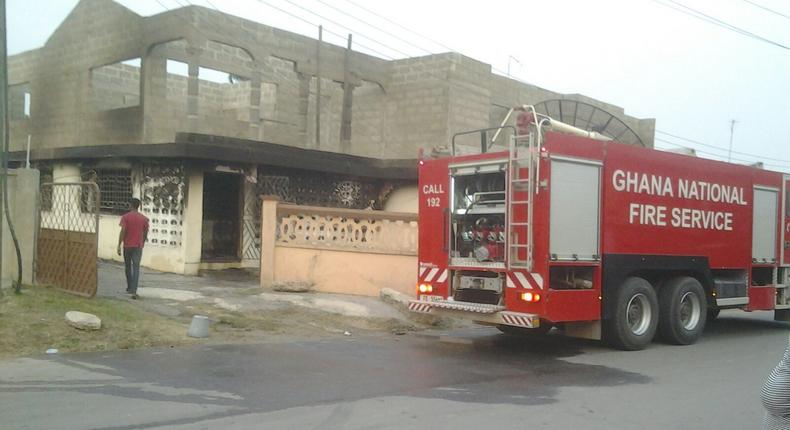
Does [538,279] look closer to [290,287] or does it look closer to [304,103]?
[290,287]

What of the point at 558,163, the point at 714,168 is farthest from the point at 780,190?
the point at 558,163

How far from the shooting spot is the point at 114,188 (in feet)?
58.4

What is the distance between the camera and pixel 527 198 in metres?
9.05

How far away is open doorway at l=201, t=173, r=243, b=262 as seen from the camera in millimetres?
17516

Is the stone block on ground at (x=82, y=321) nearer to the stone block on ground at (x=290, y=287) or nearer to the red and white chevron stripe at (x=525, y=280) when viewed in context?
the stone block on ground at (x=290, y=287)

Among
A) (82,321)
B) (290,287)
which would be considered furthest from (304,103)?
(82,321)

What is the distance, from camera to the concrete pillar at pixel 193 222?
52.5 feet

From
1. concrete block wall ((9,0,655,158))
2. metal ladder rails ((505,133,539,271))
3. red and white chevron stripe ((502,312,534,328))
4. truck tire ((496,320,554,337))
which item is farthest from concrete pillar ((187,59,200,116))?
red and white chevron stripe ((502,312,534,328))

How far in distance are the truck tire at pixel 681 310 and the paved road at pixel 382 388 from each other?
0.54 m

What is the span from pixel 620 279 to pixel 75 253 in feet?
→ 28.7

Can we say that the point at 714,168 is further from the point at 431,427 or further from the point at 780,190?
the point at 431,427

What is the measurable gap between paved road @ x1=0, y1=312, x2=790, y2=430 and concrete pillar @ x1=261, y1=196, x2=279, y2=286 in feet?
14.2

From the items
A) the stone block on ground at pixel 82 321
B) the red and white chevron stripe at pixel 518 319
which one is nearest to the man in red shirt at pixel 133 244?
the stone block on ground at pixel 82 321

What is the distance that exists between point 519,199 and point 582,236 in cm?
106
